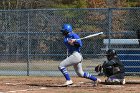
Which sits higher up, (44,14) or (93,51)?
(44,14)

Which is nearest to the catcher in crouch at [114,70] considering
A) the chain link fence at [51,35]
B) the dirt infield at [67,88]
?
the dirt infield at [67,88]

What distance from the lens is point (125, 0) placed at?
132ft

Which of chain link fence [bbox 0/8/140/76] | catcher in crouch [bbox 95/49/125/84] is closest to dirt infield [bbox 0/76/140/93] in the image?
catcher in crouch [bbox 95/49/125/84]

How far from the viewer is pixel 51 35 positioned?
2097 centimetres

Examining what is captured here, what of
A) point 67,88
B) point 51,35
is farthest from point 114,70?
point 51,35

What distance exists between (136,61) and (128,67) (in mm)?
406

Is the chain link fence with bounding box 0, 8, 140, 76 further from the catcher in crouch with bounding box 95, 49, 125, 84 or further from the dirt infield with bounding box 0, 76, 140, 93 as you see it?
the dirt infield with bounding box 0, 76, 140, 93

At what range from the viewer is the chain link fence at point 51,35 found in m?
20.4

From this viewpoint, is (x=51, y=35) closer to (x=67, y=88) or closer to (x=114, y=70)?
(x=114, y=70)

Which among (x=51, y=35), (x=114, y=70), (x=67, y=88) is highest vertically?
(x=51, y=35)

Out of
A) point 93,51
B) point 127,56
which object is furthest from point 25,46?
point 127,56

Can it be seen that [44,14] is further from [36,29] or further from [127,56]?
[127,56]

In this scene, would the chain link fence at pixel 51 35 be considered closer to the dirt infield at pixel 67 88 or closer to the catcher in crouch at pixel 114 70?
the catcher in crouch at pixel 114 70

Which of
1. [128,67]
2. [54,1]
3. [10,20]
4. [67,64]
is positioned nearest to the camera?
[67,64]
